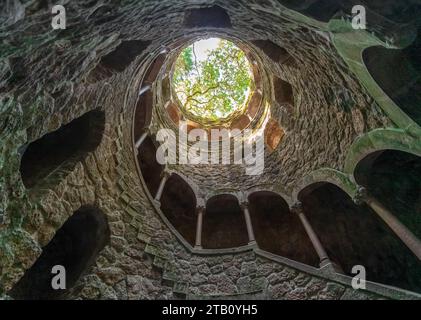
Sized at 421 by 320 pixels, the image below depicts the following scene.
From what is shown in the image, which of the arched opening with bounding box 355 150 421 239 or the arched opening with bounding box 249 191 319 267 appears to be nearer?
the arched opening with bounding box 355 150 421 239

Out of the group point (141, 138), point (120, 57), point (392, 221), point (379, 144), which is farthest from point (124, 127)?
point (392, 221)

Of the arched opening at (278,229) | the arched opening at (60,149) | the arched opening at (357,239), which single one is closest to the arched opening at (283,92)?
the arched opening at (278,229)

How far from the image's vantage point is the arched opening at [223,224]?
28.3 ft

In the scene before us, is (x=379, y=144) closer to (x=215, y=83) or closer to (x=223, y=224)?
(x=223, y=224)

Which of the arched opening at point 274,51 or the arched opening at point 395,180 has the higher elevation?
the arched opening at point 274,51

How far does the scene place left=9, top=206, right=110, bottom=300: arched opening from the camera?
15.0ft

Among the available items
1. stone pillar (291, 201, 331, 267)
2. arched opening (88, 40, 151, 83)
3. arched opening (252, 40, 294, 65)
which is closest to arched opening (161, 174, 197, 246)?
stone pillar (291, 201, 331, 267)

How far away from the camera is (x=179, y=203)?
9.67m

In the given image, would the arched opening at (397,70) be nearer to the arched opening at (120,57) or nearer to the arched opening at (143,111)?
the arched opening at (120,57)

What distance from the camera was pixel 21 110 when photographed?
12.1ft

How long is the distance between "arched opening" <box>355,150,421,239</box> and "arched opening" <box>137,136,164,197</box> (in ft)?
18.3

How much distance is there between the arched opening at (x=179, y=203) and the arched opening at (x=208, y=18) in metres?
4.63

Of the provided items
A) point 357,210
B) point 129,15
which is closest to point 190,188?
point 357,210

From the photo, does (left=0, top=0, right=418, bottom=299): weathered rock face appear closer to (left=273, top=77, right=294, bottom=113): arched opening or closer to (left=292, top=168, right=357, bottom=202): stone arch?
(left=292, top=168, right=357, bottom=202): stone arch
